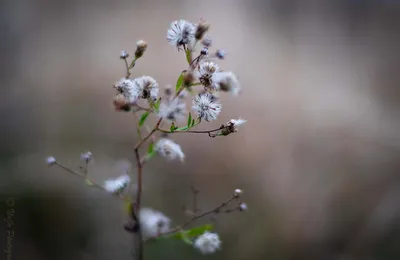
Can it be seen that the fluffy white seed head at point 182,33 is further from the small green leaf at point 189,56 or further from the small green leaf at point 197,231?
the small green leaf at point 197,231

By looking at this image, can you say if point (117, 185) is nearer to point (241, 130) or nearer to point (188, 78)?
point (188, 78)

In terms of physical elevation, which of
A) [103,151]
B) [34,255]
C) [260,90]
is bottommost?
[34,255]

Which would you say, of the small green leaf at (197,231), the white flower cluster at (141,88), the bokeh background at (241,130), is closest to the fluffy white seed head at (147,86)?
the white flower cluster at (141,88)

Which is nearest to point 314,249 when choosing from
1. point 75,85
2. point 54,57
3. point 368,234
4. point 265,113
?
point 368,234

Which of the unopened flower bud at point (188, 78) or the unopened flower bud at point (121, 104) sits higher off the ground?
the unopened flower bud at point (188, 78)

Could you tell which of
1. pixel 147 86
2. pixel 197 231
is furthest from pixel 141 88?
pixel 197 231

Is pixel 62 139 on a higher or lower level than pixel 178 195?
higher

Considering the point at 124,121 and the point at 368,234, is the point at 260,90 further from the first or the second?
the point at 368,234

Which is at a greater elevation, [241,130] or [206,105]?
[241,130]
